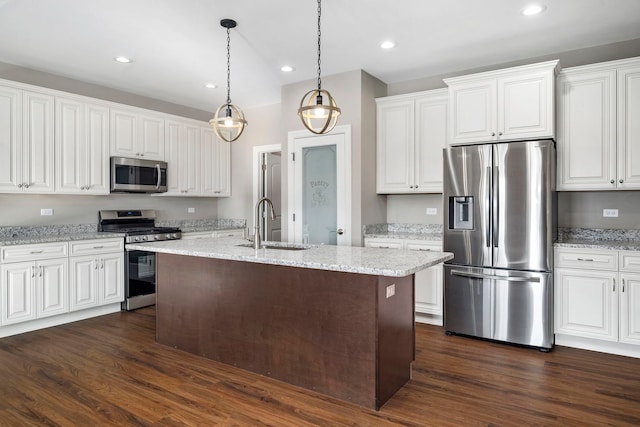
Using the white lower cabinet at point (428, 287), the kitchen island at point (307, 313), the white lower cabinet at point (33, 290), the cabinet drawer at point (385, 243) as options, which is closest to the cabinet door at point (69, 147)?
the white lower cabinet at point (33, 290)

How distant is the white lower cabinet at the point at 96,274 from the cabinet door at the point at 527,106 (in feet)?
14.0

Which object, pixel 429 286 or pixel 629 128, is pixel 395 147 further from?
pixel 629 128

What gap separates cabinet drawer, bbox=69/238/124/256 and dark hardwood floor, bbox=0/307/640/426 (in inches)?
40.2

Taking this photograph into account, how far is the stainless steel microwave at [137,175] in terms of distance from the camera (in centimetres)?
485

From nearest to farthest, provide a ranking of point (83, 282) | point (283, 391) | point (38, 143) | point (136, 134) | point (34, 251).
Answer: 1. point (283, 391)
2. point (34, 251)
3. point (38, 143)
4. point (83, 282)
5. point (136, 134)

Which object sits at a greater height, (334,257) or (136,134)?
(136,134)

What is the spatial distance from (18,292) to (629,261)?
17.6 ft

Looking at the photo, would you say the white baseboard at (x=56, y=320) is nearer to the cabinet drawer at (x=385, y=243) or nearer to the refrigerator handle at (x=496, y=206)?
the cabinet drawer at (x=385, y=243)

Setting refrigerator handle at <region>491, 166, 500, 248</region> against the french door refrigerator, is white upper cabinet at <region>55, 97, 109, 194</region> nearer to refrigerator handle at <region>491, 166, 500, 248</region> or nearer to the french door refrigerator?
the french door refrigerator

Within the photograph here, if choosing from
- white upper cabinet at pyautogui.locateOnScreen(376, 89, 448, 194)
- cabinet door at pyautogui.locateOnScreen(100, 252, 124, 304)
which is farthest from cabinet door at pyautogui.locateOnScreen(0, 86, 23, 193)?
white upper cabinet at pyautogui.locateOnScreen(376, 89, 448, 194)

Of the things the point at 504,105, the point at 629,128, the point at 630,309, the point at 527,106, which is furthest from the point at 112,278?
the point at 629,128

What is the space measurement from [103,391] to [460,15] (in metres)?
3.76

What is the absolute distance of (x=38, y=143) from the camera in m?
4.20

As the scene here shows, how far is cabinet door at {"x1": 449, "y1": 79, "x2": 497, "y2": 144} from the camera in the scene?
3889 millimetres
